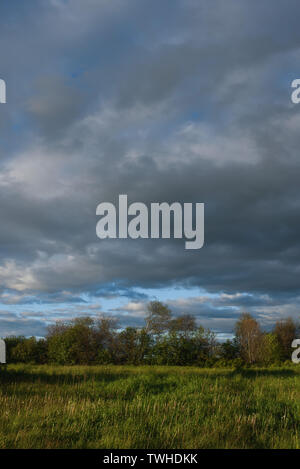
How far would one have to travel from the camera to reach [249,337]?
57.8m

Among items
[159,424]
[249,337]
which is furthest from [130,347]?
[159,424]

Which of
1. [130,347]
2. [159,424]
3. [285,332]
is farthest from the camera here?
[285,332]

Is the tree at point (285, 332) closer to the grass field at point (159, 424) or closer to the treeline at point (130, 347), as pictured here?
the treeline at point (130, 347)

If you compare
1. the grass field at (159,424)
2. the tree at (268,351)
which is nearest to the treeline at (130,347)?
the tree at (268,351)

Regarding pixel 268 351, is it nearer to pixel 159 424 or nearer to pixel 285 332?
pixel 285 332

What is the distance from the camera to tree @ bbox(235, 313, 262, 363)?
56469mm

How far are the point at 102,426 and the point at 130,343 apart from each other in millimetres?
38734

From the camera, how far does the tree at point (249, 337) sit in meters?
56.5

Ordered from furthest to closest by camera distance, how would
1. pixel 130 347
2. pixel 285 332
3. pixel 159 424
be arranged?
pixel 285 332 → pixel 130 347 → pixel 159 424

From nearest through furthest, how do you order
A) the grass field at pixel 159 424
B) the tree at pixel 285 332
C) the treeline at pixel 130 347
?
the grass field at pixel 159 424
the treeline at pixel 130 347
the tree at pixel 285 332

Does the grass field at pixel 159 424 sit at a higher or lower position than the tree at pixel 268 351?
higher

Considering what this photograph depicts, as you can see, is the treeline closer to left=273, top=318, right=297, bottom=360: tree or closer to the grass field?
left=273, top=318, right=297, bottom=360: tree

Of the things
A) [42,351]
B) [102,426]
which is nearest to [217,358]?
[42,351]
